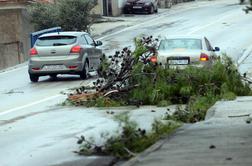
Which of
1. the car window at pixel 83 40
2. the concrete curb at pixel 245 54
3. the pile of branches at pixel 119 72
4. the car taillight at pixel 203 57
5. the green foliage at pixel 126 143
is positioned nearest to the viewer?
the green foliage at pixel 126 143

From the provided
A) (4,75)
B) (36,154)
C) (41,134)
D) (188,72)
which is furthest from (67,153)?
(4,75)

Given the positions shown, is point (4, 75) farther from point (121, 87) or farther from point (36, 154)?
point (36, 154)

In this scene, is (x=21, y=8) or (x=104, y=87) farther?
(x=21, y=8)

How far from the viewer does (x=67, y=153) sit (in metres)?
10.7

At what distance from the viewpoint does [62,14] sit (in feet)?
137

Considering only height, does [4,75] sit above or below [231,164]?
below

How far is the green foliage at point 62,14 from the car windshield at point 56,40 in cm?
1614

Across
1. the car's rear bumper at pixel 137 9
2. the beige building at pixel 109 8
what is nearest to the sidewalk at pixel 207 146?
the beige building at pixel 109 8

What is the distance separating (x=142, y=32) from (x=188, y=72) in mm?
27174

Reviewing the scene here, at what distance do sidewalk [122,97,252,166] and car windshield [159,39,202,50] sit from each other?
26.5 ft

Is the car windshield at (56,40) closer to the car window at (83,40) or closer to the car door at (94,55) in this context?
the car window at (83,40)

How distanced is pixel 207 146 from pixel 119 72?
7659 mm

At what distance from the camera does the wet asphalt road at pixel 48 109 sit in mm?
11305

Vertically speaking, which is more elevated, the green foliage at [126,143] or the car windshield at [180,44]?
the car windshield at [180,44]
